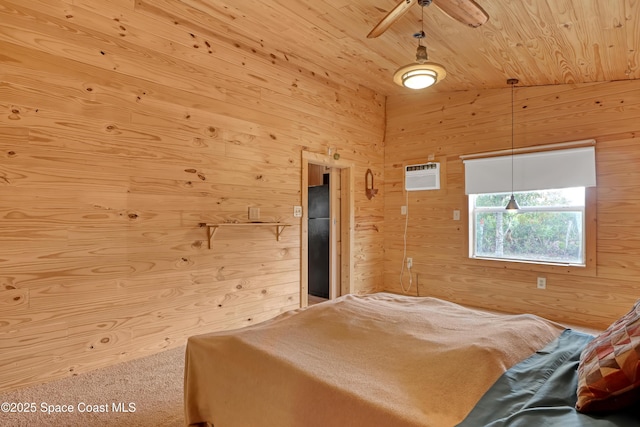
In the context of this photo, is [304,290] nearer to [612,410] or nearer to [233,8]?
[233,8]

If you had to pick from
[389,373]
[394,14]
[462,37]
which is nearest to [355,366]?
[389,373]

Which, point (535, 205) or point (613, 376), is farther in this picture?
point (535, 205)

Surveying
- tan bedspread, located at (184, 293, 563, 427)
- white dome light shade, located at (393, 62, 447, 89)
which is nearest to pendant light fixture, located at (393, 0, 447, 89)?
white dome light shade, located at (393, 62, 447, 89)

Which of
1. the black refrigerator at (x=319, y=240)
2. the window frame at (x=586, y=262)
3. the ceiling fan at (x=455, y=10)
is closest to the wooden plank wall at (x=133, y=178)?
the black refrigerator at (x=319, y=240)

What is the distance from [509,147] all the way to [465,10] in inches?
94.6

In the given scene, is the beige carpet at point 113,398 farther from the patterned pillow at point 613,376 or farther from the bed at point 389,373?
the patterned pillow at point 613,376

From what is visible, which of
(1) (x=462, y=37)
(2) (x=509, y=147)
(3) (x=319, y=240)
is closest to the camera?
(1) (x=462, y=37)

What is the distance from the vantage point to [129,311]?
9.10ft

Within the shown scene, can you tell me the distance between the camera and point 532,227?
13.2 ft

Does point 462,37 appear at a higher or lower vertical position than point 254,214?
higher

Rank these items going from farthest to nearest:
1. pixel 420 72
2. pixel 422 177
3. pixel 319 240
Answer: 1. pixel 319 240
2. pixel 422 177
3. pixel 420 72

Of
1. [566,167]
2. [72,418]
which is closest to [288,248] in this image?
[72,418]

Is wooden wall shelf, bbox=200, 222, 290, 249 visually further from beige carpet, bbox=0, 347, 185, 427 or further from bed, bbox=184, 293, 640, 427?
bed, bbox=184, 293, 640, 427

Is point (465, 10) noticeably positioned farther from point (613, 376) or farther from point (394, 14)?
point (613, 376)
